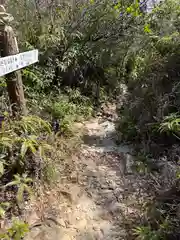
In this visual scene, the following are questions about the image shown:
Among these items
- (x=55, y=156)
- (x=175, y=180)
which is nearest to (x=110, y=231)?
(x=175, y=180)

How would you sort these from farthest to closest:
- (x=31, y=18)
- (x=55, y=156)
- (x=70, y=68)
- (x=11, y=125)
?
(x=70, y=68) < (x=31, y=18) < (x=55, y=156) < (x=11, y=125)

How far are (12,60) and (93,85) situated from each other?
3225 mm

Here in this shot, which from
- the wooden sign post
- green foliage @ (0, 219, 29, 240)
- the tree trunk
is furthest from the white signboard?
green foliage @ (0, 219, 29, 240)

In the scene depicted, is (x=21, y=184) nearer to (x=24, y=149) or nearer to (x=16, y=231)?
(x=24, y=149)

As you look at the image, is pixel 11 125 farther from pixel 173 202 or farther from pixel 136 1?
pixel 136 1

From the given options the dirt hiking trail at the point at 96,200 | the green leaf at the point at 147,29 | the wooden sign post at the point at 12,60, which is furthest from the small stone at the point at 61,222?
the green leaf at the point at 147,29

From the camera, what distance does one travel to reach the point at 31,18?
4.80m

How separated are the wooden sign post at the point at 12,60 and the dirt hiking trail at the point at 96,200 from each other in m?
1.25

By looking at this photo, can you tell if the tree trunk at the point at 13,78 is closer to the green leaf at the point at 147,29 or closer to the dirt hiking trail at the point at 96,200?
the dirt hiking trail at the point at 96,200

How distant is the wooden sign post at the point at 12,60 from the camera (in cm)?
250

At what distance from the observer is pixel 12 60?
8.33 ft

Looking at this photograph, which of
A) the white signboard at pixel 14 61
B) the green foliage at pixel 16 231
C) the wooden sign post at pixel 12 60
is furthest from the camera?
the wooden sign post at pixel 12 60

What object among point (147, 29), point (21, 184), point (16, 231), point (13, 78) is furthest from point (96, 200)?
point (147, 29)

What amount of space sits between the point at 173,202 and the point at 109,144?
6.17ft
